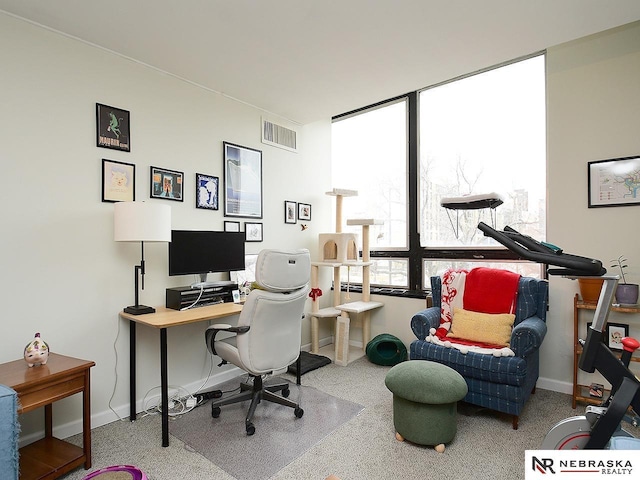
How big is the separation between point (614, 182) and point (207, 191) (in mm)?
3266

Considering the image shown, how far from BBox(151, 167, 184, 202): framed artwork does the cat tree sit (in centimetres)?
166

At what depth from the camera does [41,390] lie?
1806 millimetres

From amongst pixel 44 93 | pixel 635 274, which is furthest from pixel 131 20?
pixel 635 274

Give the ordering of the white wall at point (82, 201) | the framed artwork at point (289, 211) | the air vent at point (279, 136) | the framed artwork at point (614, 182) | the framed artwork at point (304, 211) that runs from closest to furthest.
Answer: the white wall at point (82, 201) → the framed artwork at point (614, 182) → the air vent at point (279, 136) → the framed artwork at point (289, 211) → the framed artwork at point (304, 211)

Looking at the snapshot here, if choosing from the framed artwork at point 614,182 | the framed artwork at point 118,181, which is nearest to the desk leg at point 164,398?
the framed artwork at point 118,181

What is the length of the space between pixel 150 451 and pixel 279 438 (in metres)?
0.78

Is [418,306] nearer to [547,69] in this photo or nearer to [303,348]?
[303,348]

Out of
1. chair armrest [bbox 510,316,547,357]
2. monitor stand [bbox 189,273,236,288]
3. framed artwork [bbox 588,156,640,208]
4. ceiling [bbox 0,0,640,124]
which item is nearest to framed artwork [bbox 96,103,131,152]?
ceiling [bbox 0,0,640,124]

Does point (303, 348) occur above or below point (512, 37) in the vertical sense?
below

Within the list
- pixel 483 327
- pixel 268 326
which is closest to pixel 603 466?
pixel 483 327

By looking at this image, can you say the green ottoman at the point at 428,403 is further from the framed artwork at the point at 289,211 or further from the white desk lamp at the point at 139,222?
the framed artwork at the point at 289,211

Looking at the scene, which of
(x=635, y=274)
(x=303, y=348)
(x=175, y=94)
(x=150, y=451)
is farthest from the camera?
(x=303, y=348)

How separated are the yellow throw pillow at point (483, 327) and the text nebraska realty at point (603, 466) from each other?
1552 mm

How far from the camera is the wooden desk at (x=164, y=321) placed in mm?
2277
